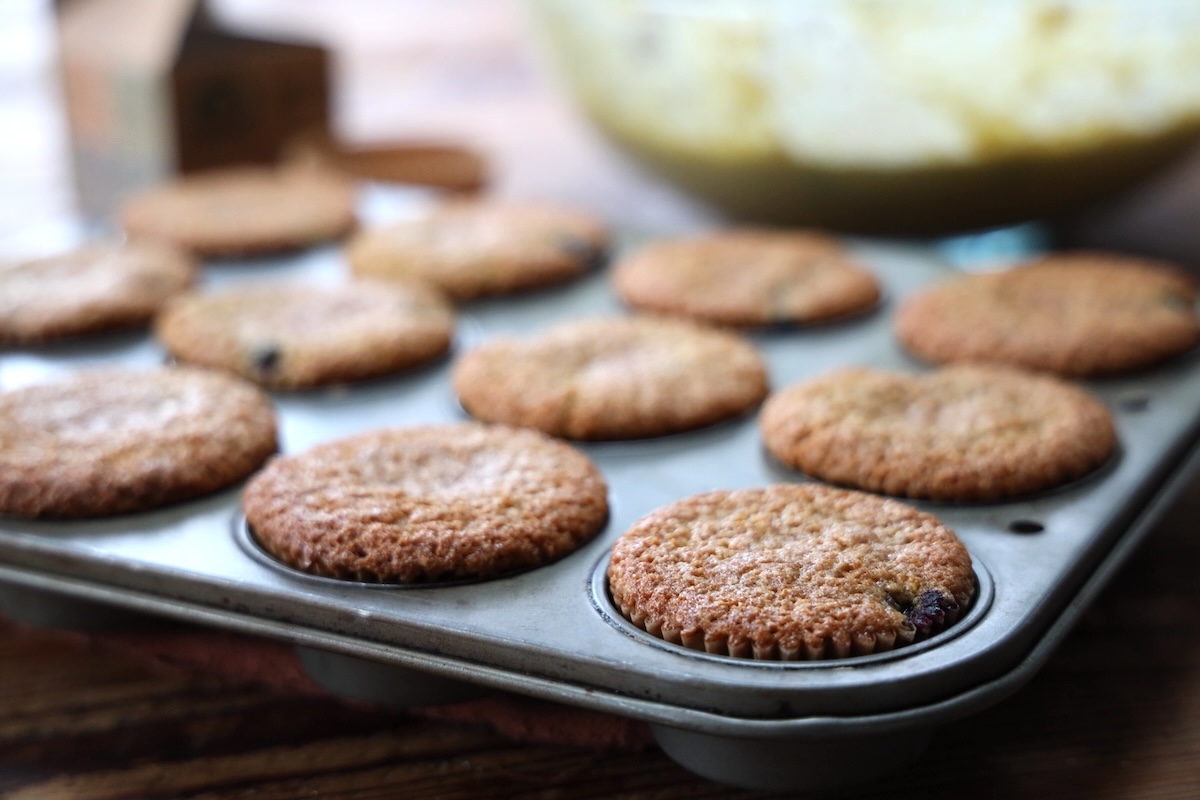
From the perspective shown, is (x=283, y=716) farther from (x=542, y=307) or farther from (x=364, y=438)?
(x=542, y=307)

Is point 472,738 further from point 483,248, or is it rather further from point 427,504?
point 483,248

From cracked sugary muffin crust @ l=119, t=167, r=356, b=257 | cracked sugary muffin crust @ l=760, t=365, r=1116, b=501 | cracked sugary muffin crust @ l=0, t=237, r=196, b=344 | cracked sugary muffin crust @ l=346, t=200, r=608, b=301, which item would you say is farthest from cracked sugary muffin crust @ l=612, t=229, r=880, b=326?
cracked sugary muffin crust @ l=0, t=237, r=196, b=344

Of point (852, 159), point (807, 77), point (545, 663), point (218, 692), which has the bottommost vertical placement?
point (218, 692)

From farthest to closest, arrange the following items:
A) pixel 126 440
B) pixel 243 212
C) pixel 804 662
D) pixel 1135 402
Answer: pixel 243 212
pixel 1135 402
pixel 126 440
pixel 804 662

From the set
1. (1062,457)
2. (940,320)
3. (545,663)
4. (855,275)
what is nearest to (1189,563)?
(1062,457)

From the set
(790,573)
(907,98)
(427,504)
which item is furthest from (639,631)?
(907,98)
